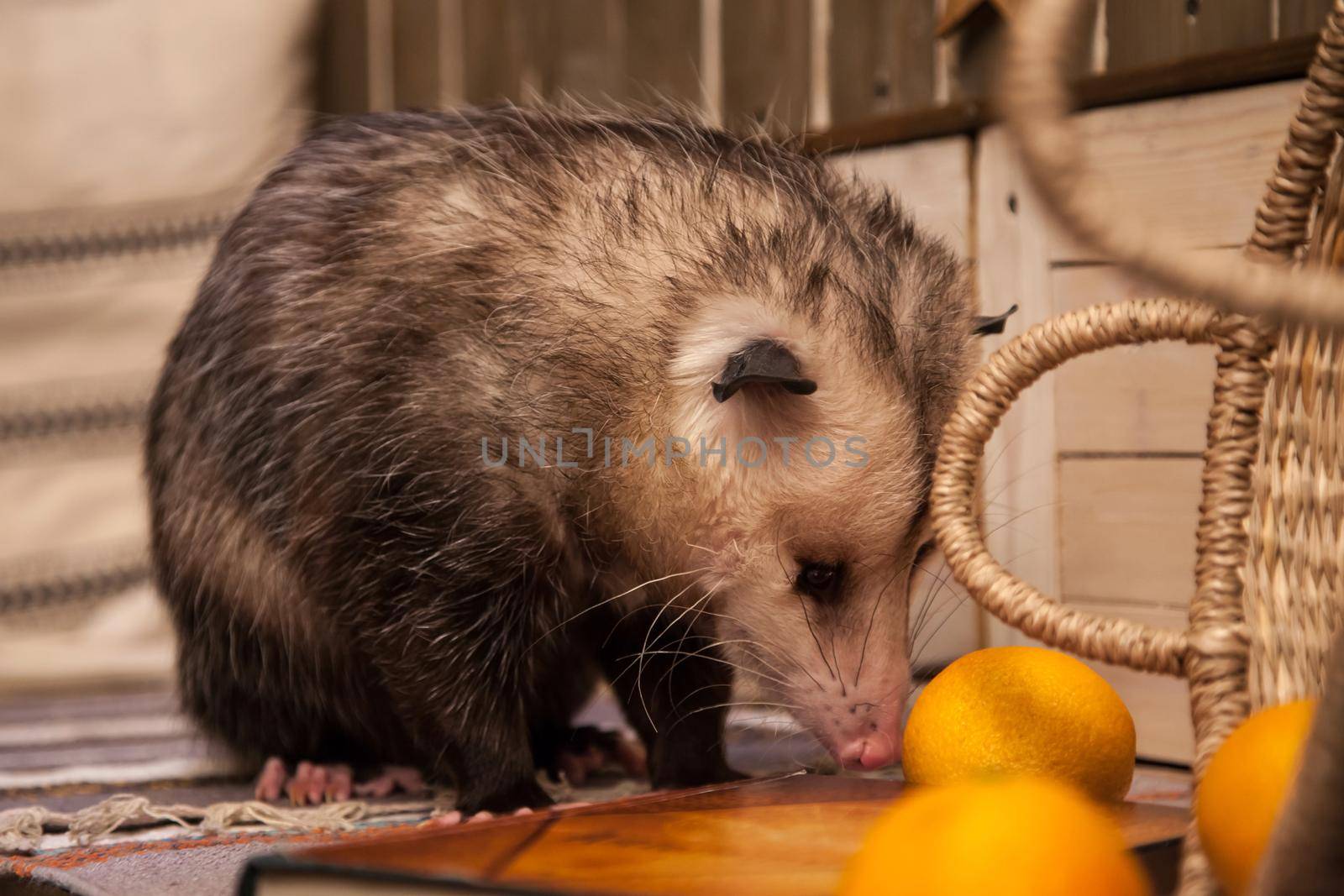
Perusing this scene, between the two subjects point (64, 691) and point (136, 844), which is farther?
point (64, 691)

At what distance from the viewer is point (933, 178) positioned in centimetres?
218

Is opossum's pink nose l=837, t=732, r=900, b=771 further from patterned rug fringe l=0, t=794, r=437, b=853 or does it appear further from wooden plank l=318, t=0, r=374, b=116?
wooden plank l=318, t=0, r=374, b=116

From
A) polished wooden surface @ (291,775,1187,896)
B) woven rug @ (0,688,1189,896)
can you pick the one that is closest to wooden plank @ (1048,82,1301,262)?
woven rug @ (0,688,1189,896)

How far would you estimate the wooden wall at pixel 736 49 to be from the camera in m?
1.93

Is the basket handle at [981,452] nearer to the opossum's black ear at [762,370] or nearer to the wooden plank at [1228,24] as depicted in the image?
the opossum's black ear at [762,370]

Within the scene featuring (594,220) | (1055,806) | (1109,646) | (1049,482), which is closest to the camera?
(1055,806)

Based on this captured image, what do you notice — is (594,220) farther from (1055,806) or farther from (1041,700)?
(1055,806)

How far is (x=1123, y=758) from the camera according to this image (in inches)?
47.4

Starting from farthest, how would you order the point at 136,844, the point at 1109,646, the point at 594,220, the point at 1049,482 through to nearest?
the point at 1049,482 → the point at 594,220 → the point at 136,844 → the point at 1109,646

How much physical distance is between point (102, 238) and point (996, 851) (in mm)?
2737

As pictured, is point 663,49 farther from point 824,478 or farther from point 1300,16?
point 824,478

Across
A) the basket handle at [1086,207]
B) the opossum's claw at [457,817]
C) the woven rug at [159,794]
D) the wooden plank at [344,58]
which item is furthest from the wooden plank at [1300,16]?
the wooden plank at [344,58]

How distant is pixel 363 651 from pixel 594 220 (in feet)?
1.99

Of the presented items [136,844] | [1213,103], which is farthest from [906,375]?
[136,844]
